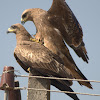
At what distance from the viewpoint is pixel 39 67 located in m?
6.22

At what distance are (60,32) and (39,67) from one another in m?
2.09

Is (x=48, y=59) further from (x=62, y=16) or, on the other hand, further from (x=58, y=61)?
(x=62, y=16)

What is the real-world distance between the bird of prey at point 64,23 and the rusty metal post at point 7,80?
2664mm

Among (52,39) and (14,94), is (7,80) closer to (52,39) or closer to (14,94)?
(14,94)

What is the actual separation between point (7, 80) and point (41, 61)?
4.41 ft

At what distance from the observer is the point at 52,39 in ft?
25.5

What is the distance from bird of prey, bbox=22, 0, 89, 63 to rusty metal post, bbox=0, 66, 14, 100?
2.66 m

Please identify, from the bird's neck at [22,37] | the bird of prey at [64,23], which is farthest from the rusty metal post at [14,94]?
the bird of prey at [64,23]

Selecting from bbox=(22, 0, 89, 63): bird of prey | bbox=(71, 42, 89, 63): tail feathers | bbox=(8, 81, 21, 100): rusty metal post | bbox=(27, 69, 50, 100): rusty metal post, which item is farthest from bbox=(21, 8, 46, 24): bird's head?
bbox=(8, 81, 21, 100): rusty metal post

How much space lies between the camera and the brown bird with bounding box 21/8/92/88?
7656mm

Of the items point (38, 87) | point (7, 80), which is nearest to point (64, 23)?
point (38, 87)

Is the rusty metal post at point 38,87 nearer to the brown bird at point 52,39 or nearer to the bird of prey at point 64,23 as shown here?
the brown bird at point 52,39

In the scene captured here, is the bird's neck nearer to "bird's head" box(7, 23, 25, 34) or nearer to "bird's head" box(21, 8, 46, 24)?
"bird's head" box(7, 23, 25, 34)

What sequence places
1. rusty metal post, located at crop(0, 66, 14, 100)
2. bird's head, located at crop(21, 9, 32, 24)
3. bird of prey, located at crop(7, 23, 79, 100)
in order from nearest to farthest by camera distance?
1. rusty metal post, located at crop(0, 66, 14, 100)
2. bird of prey, located at crop(7, 23, 79, 100)
3. bird's head, located at crop(21, 9, 32, 24)
